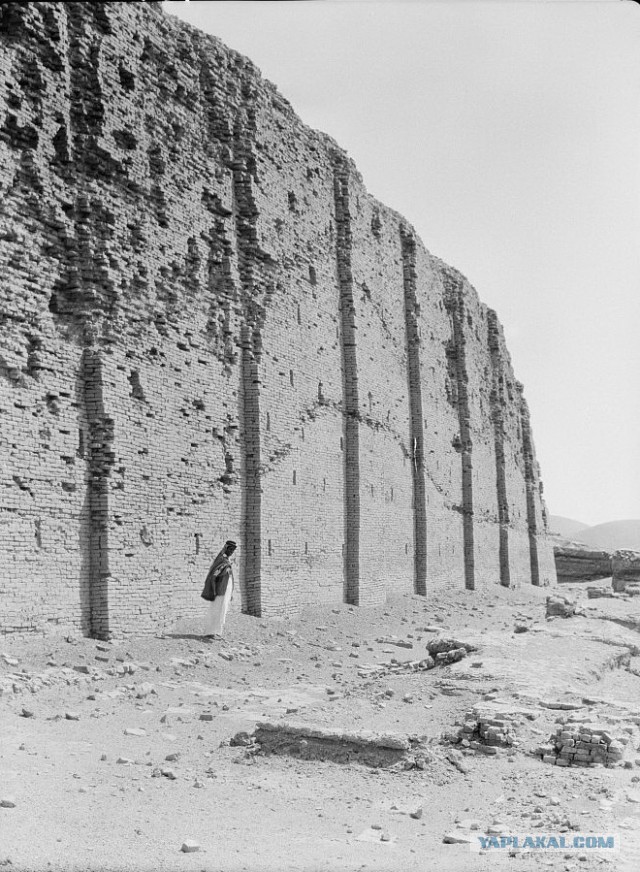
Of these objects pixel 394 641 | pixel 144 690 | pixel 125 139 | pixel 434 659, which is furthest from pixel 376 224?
pixel 144 690

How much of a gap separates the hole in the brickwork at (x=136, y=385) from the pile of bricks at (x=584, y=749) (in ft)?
23.6

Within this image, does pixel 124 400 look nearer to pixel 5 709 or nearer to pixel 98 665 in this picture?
pixel 98 665

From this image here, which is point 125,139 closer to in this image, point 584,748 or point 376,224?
point 376,224

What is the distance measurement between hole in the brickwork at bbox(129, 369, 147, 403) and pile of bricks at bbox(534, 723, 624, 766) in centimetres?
719

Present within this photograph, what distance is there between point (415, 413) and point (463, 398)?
4.31 m

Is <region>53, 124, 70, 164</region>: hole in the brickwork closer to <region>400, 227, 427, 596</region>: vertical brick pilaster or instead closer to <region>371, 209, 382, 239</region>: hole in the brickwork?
<region>371, 209, 382, 239</region>: hole in the brickwork

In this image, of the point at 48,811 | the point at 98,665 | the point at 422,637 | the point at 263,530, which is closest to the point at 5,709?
the point at 98,665

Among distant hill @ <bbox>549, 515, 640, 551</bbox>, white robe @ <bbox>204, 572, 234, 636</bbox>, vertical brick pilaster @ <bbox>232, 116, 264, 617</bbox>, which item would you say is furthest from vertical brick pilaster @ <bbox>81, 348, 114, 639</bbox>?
distant hill @ <bbox>549, 515, 640, 551</bbox>

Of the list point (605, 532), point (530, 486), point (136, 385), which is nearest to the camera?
point (136, 385)

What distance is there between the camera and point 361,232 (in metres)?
19.5

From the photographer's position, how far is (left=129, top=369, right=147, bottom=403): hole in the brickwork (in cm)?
1156

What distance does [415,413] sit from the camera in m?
21.9

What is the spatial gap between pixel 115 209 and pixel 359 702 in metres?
7.37

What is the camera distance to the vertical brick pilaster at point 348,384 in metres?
17.2
